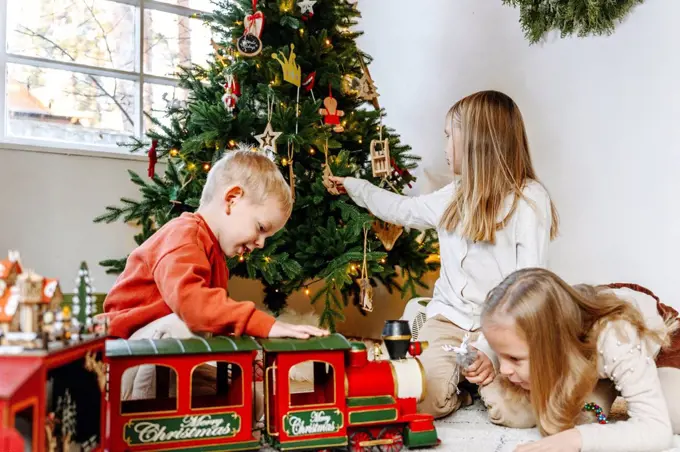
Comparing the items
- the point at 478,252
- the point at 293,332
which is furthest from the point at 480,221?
the point at 293,332

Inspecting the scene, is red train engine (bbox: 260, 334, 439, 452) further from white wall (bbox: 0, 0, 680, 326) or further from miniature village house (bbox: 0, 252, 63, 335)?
white wall (bbox: 0, 0, 680, 326)

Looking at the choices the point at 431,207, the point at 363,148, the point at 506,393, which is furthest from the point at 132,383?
the point at 363,148

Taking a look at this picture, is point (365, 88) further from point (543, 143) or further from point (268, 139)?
point (543, 143)

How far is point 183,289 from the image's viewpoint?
118cm

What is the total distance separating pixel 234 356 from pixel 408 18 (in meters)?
2.66

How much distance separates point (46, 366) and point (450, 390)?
3.66ft

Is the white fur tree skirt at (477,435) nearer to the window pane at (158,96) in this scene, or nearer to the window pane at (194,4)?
the window pane at (158,96)

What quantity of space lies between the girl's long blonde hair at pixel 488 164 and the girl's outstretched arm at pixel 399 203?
11 cm

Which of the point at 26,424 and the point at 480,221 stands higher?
the point at 480,221

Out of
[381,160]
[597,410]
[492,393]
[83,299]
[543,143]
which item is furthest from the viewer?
[543,143]

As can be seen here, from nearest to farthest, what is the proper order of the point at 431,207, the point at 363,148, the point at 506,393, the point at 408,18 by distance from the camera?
the point at 506,393, the point at 431,207, the point at 363,148, the point at 408,18

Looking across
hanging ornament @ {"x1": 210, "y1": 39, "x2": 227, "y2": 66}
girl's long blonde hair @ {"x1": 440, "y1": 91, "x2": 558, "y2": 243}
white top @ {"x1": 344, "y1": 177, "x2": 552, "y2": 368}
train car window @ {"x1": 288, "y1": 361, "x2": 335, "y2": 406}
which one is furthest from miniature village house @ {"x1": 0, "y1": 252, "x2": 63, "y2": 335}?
hanging ornament @ {"x1": 210, "y1": 39, "x2": 227, "y2": 66}

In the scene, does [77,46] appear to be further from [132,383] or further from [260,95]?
[132,383]

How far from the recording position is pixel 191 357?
107 cm
